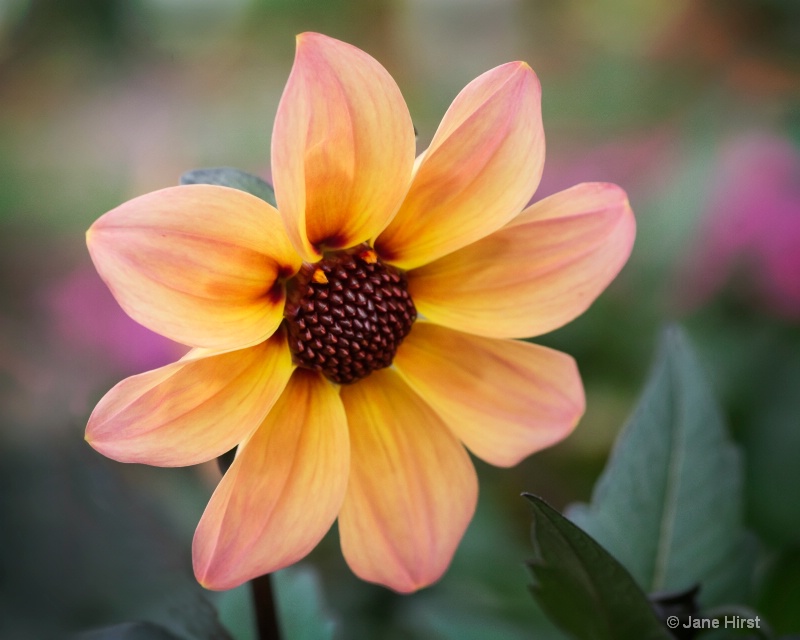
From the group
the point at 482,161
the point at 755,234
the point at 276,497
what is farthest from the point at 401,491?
the point at 755,234

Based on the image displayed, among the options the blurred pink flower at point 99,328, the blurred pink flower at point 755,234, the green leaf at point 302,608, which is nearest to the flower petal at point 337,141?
the green leaf at point 302,608

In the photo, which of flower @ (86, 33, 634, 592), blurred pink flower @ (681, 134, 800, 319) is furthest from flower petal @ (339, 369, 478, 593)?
blurred pink flower @ (681, 134, 800, 319)

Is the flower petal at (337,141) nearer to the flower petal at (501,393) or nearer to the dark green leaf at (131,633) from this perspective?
the flower petal at (501,393)

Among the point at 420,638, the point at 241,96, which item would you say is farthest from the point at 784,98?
the point at 420,638

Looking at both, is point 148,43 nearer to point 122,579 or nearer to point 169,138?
point 169,138

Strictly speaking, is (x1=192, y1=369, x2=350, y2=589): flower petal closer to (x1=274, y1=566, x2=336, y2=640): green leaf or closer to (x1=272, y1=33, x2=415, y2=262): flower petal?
(x1=272, y1=33, x2=415, y2=262): flower petal

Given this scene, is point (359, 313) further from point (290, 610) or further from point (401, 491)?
point (290, 610)
